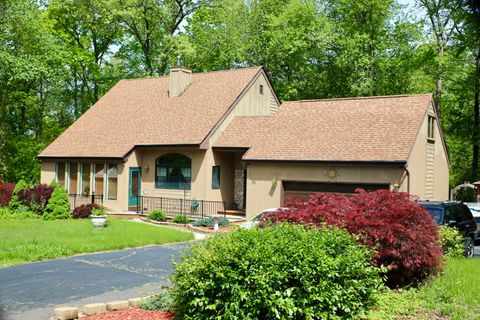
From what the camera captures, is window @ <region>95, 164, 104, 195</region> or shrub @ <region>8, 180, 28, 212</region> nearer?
shrub @ <region>8, 180, 28, 212</region>

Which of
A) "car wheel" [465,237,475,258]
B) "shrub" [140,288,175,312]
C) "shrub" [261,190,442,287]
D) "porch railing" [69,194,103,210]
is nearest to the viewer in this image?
"shrub" [140,288,175,312]

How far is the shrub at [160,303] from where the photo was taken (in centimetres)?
889

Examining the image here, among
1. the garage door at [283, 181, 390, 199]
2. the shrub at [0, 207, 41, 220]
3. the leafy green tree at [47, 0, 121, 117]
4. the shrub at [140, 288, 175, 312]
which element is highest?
the leafy green tree at [47, 0, 121, 117]

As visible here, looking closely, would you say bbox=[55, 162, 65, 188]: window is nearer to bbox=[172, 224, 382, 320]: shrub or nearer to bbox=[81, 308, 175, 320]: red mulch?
bbox=[81, 308, 175, 320]: red mulch

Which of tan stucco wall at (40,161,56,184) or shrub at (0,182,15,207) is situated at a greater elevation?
tan stucco wall at (40,161,56,184)

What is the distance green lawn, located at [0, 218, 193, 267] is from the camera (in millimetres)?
15250

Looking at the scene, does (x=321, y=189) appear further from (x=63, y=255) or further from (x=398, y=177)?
(x=63, y=255)

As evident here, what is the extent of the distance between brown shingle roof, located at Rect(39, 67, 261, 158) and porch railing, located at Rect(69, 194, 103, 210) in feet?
7.79

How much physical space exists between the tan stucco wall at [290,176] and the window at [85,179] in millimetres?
10371

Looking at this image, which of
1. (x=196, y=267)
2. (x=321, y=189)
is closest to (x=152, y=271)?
(x=196, y=267)

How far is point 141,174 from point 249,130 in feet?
22.1

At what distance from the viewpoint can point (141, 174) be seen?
28.6m

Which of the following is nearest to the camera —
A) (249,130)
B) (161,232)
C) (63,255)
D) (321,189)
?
(63,255)

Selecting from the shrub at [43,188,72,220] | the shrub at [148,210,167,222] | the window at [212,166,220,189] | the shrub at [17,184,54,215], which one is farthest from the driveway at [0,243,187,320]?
the shrub at [17,184,54,215]
